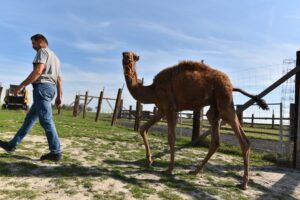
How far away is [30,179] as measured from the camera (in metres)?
4.81

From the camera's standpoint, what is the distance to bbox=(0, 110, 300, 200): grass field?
457cm

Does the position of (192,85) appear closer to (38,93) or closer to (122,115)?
(38,93)

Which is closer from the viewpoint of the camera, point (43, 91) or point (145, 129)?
point (43, 91)

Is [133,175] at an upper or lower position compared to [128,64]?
lower

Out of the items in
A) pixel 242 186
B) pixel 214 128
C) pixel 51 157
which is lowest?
pixel 242 186

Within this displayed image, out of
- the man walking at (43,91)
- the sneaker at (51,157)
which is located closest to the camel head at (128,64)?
the man walking at (43,91)

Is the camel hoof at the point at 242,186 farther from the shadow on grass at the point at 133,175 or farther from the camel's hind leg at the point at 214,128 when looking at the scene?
the camel's hind leg at the point at 214,128

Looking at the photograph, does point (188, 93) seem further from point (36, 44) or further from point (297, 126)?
point (297, 126)

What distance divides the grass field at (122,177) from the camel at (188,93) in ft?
1.73

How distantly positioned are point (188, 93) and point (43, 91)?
2580 mm

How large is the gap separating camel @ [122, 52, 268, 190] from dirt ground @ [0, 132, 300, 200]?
64cm

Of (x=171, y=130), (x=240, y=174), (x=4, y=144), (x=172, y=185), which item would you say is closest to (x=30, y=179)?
(x=4, y=144)

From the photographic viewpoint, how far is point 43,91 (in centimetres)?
581

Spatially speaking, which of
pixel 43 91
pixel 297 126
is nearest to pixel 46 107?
pixel 43 91
